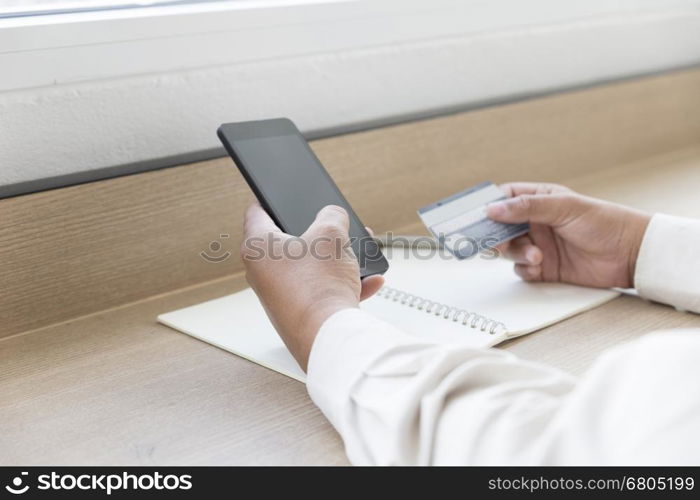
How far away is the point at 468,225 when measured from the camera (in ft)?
2.76

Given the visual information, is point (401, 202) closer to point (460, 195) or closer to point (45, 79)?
point (460, 195)

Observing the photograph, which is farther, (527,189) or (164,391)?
(527,189)

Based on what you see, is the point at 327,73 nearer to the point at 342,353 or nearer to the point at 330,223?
the point at 330,223

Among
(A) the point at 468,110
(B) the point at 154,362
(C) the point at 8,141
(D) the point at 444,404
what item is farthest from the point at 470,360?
(A) the point at 468,110

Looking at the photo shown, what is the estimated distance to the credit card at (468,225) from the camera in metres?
0.82

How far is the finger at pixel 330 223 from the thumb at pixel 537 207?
20 cm

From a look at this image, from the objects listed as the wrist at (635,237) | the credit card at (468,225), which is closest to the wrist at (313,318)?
the credit card at (468,225)

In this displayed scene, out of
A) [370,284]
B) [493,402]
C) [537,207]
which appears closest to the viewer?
[493,402]

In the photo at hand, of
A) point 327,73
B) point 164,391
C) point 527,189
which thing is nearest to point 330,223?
point 164,391

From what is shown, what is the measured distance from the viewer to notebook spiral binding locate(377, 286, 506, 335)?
723 mm

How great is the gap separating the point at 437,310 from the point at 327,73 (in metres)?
0.41

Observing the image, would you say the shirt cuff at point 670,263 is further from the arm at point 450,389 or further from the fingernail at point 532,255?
the arm at point 450,389

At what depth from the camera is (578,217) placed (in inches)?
33.0
